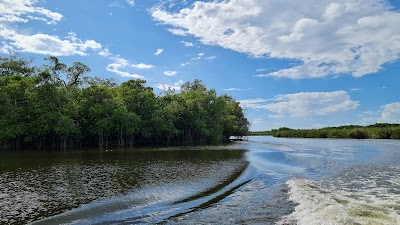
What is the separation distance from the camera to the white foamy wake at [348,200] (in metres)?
9.94

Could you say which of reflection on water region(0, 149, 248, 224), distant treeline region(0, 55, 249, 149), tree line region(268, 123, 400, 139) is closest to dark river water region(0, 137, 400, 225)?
reflection on water region(0, 149, 248, 224)

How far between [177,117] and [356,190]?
5221cm

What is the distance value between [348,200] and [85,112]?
157ft

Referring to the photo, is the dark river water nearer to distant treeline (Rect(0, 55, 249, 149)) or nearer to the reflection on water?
the reflection on water

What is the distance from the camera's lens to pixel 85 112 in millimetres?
52062

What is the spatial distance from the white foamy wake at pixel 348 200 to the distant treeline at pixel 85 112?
39.5m

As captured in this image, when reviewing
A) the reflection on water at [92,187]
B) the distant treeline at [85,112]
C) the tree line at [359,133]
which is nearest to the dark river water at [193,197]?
the reflection on water at [92,187]

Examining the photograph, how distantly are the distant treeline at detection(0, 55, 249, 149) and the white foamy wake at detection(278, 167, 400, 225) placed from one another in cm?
3946

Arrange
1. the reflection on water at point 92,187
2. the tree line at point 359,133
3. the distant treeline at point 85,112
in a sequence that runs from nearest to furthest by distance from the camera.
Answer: the reflection on water at point 92,187 → the distant treeline at point 85,112 → the tree line at point 359,133

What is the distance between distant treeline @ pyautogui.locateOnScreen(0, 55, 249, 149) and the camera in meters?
44.0

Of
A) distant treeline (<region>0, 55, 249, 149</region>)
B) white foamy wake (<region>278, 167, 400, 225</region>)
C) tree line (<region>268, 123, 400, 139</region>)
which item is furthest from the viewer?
tree line (<region>268, 123, 400, 139</region>)

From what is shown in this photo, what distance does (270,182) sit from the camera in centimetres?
1778

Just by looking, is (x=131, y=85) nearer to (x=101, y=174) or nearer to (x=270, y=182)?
(x=101, y=174)

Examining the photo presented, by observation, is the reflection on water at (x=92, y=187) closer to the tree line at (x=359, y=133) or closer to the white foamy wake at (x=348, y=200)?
the white foamy wake at (x=348, y=200)
